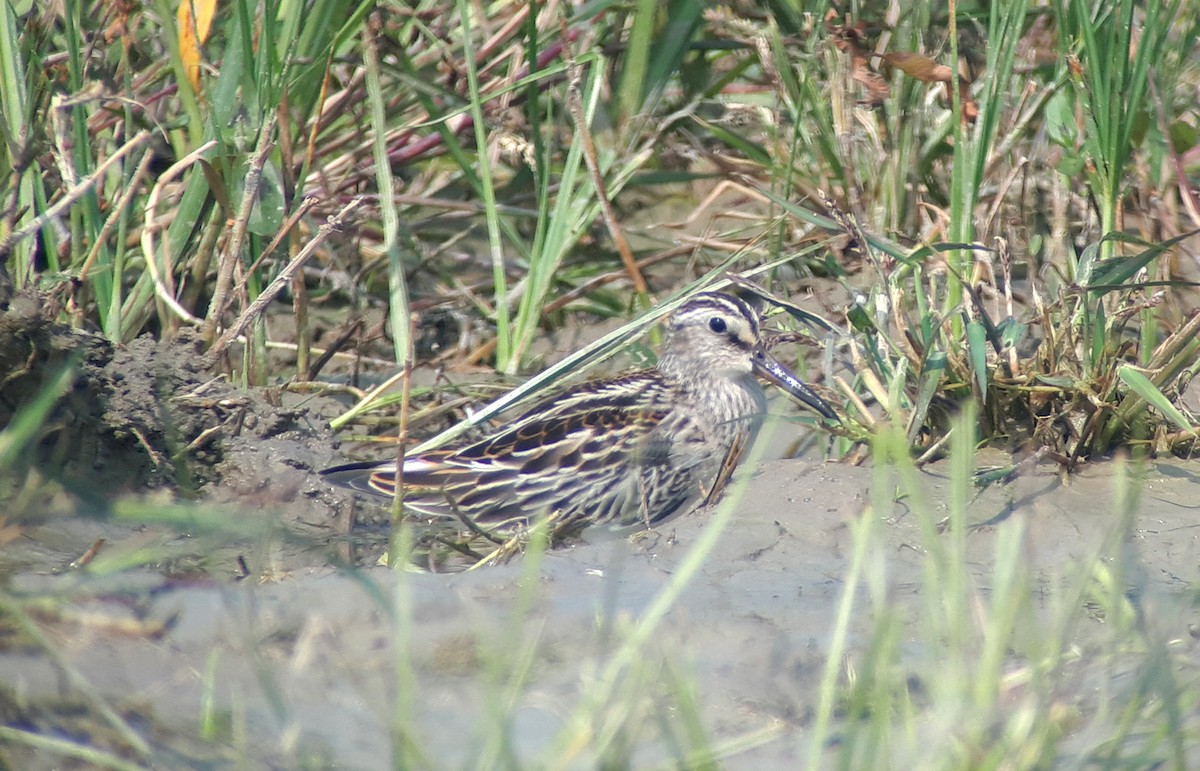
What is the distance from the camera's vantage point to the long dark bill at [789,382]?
181 inches

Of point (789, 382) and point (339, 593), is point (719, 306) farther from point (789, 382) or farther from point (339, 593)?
point (339, 593)

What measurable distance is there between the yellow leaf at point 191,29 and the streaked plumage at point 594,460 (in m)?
1.65

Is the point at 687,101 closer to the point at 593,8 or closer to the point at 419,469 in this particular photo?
the point at 593,8

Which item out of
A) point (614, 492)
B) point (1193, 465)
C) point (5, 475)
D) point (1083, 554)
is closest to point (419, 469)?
point (614, 492)

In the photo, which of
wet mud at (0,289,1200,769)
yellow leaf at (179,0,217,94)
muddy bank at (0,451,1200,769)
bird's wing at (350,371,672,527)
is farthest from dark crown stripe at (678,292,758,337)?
yellow leaf at (179,0,217,94)

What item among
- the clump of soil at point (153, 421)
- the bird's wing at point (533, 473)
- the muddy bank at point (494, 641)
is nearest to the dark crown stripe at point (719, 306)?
the bird's wing at point (533, 473)

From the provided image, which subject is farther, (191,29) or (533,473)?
(191,29)

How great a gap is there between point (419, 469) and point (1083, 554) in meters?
2.21

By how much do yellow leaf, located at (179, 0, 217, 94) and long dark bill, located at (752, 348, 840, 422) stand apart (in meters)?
2.32

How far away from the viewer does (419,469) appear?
192 inches

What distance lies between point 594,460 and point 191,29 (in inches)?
86.9

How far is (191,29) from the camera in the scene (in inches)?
205

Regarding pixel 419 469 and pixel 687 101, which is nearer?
pixel 419 469

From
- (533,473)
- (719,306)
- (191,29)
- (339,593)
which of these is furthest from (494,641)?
(191,29)
